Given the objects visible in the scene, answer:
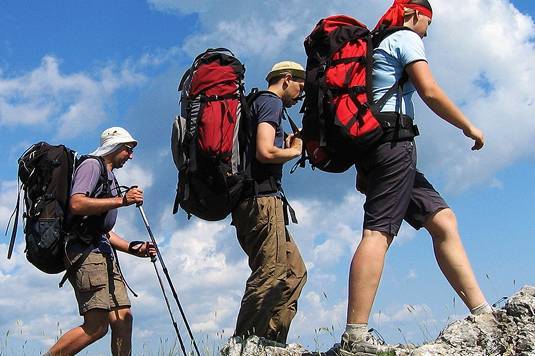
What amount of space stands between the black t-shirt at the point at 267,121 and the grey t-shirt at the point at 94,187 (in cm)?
161

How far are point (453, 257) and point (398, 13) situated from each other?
2000mm

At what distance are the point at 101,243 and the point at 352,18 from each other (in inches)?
131

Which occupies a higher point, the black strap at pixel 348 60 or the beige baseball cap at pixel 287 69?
the beige baseball cap at pixel 287 69

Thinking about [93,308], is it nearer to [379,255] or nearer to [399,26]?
[379,255]

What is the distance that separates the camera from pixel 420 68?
5746 millimetres

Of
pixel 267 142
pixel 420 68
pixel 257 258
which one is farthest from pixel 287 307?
pixel 420 68

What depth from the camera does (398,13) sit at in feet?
20.2

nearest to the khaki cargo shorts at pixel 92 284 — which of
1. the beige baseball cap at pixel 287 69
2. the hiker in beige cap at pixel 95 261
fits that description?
the hiker in beige cap at pixel 95 261

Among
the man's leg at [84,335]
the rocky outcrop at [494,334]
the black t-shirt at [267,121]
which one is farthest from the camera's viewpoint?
the man's leg at [84,335]

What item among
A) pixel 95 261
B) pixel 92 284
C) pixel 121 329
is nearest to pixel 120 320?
pixel 121 329

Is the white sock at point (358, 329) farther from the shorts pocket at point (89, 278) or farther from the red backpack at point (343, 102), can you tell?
the shorts pocket at point (89, 278)

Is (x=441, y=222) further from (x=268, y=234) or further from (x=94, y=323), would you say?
(x=94, y=323)

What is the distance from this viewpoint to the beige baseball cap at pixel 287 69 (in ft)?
24.3

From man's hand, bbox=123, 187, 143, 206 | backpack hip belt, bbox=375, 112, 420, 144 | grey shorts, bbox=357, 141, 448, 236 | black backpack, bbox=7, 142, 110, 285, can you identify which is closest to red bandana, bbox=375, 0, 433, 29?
backpack hip belt, bbox=375, 112, 420, 144
